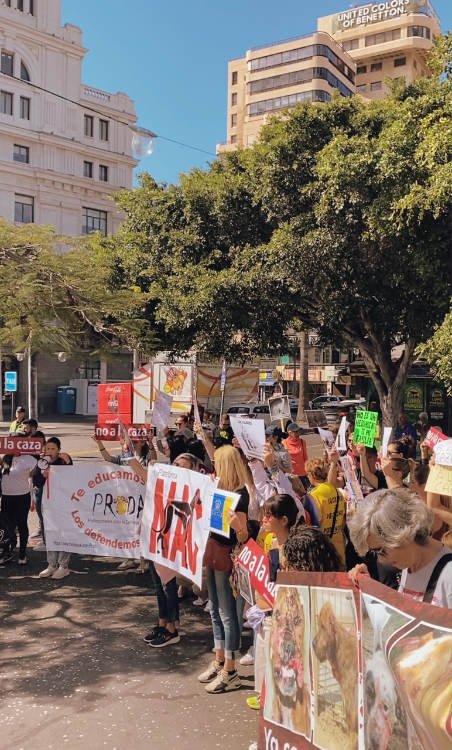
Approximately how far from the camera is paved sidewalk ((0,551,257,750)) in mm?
4418

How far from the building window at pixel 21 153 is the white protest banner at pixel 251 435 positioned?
4482cm

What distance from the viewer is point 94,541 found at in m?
7.75

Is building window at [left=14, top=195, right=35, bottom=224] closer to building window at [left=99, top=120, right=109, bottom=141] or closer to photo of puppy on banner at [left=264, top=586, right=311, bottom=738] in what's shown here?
building window at [left=99, top=120, right=109, bottom=141]

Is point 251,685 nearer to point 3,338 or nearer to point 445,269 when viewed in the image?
point 3,338

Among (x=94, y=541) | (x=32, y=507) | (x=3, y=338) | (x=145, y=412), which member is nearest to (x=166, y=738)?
(x=94, y=541)

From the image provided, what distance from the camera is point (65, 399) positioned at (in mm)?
46031

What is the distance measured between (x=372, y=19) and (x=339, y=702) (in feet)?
313

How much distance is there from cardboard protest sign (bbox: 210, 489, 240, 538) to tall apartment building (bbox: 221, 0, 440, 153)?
7167 cm

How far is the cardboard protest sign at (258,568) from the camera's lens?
419cm

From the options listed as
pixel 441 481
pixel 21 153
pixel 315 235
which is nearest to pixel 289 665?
pixel 441 481

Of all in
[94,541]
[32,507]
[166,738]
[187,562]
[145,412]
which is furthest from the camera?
[145,412]

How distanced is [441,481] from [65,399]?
141 feet

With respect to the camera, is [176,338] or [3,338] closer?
[3,338]

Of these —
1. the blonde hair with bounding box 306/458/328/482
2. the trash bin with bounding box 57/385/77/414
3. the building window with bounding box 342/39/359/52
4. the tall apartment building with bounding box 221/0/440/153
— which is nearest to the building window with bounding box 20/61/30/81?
the trash bin with bounding box 57/385/77/414
